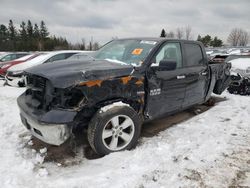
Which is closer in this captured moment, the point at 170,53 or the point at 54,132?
the point at 54,132

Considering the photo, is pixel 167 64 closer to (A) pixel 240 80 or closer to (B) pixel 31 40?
(A) pixel 240 80

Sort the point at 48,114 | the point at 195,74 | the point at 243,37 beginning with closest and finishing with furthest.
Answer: the point at 48,114 → the point at 195,74 → the point at 243,37

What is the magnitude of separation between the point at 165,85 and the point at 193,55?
1330 mm

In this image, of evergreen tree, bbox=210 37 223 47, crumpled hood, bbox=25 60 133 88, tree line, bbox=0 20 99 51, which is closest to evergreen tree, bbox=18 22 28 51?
tree line, bbox=0 20 99 51

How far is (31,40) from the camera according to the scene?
189 ft

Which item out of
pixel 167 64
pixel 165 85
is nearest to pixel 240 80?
pixel 165 85

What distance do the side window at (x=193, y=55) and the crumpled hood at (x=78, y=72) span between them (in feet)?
5.51

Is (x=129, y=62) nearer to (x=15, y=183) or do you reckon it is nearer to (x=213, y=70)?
(x=15, y=183)

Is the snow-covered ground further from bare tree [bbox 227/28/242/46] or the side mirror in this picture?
bare tree [bbox 227/28/242/46]

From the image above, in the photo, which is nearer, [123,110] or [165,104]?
[123,110]

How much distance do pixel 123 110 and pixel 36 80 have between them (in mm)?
1283

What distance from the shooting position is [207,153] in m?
3.35

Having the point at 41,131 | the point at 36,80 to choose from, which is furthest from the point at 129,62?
the point at 41,131

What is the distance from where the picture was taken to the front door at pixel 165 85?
12.2 ft
